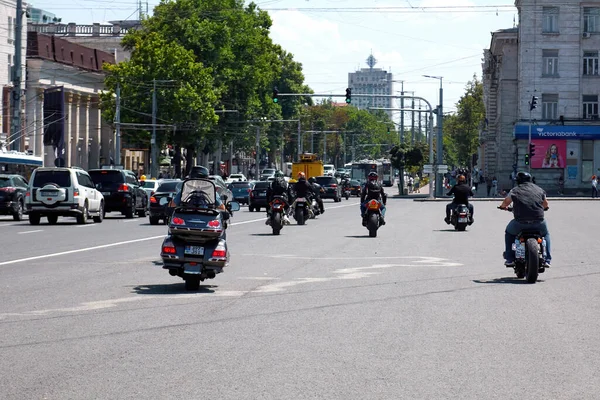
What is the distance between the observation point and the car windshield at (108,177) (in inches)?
1768

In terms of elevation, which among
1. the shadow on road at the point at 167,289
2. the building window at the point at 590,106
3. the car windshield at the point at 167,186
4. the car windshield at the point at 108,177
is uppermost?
the building window at the point at 590,106

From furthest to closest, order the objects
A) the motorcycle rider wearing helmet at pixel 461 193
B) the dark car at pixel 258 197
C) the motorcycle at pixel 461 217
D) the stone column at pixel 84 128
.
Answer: the stone column at pixel 84 128
the dark car at pixel 258 197
the motorcycle rider wearing helmet at pixel 461 193
the motorcycle at pixel 461 217

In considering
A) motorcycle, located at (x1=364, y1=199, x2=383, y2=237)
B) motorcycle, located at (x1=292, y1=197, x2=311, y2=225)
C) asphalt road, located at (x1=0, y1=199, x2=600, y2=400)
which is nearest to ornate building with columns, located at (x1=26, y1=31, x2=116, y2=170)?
motorcycle, located at (x1=292, y1=197, x2=311, y2=225)

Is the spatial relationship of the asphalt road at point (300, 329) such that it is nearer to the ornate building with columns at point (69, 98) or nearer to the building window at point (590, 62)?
the ornate building with columns at point (69, 98)

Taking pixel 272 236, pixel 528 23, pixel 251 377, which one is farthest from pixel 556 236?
pixel 528 23

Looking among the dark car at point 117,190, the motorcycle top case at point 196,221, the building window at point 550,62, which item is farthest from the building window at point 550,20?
the motorcycle top case at point 196,221

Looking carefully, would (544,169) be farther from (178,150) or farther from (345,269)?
(345,269)

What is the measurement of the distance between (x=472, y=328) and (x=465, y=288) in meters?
4.43

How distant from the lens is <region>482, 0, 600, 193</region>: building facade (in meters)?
86.0

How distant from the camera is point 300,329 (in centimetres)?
1173

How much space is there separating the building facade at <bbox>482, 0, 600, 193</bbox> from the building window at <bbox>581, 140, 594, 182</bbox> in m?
0.07

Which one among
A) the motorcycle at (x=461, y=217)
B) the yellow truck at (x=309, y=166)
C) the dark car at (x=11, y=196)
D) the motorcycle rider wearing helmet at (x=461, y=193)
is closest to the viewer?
the motorcycle at (x=461, y=217)

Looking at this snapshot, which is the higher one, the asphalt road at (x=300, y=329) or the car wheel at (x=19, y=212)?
the asphalt road at (x=300, y=329)

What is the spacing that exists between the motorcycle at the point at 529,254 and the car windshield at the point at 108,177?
95.3 ft
